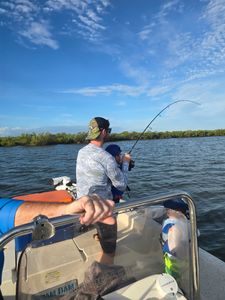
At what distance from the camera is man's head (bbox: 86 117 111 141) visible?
3469 millimetres

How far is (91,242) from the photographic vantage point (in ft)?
5.91

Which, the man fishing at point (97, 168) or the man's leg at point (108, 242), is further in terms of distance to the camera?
the man fishing at point (97, 168)

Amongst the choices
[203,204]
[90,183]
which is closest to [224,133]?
[203,204]

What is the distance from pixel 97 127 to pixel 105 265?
1990 mm

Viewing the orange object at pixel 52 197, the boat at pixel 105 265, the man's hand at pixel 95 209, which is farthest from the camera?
the orange object at pixel 52 197

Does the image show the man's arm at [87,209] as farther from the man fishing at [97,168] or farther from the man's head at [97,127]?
the man's head at [97,127]

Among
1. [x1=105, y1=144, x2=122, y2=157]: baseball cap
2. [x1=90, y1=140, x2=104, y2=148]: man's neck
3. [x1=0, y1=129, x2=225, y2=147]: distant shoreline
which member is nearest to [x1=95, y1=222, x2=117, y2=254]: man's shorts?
[x1=90, y1=140, x2=104, y2=148]: man's neck

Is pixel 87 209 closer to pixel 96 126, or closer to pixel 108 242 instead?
pixel 108 242

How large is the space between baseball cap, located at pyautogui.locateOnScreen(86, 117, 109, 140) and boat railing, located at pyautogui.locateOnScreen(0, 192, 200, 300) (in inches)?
71.6

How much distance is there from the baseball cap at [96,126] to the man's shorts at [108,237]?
1.74m

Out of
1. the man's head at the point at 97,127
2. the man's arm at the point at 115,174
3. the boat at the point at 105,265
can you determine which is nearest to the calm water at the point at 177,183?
the man's arm at the point at 115,174

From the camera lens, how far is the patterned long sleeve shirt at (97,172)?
3.34 metres

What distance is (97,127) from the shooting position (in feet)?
11.5

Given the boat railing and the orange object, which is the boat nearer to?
the boat railing
